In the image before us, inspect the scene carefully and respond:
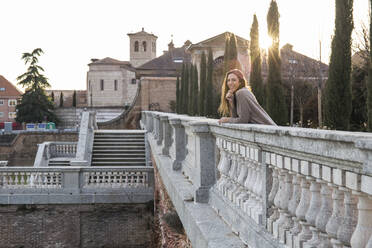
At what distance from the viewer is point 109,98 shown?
75562 mm

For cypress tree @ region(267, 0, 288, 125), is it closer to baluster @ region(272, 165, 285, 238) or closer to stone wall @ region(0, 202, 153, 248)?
stone wall @ region(0, 202, 153, 248)

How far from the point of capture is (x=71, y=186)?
14.5 metres

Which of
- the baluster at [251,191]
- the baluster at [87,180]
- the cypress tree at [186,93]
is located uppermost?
the cypress tree at [186,93]

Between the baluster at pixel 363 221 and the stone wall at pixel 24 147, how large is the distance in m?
40.1

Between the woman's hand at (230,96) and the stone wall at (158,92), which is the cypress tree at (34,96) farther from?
the woman's hand at (230,96)

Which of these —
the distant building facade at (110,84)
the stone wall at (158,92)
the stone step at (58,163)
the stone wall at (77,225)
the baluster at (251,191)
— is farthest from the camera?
the distant building facade at (110,84)

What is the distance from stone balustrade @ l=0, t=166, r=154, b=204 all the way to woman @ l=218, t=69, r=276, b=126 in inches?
391

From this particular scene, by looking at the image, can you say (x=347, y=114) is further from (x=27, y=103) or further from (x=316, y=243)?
(x=27, y=103)

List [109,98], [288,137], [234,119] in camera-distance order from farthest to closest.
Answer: [109,98], [234,119], [288,137]

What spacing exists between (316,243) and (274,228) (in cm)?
59

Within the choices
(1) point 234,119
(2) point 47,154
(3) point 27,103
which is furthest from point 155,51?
(1) point 234,119

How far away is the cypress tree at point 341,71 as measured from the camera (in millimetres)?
9828

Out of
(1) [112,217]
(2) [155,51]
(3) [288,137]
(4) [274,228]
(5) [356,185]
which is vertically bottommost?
(1) [112,217]

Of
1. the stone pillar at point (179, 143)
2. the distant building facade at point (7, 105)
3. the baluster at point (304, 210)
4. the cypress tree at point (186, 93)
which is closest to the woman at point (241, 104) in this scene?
the baluster at point (304, 210)
